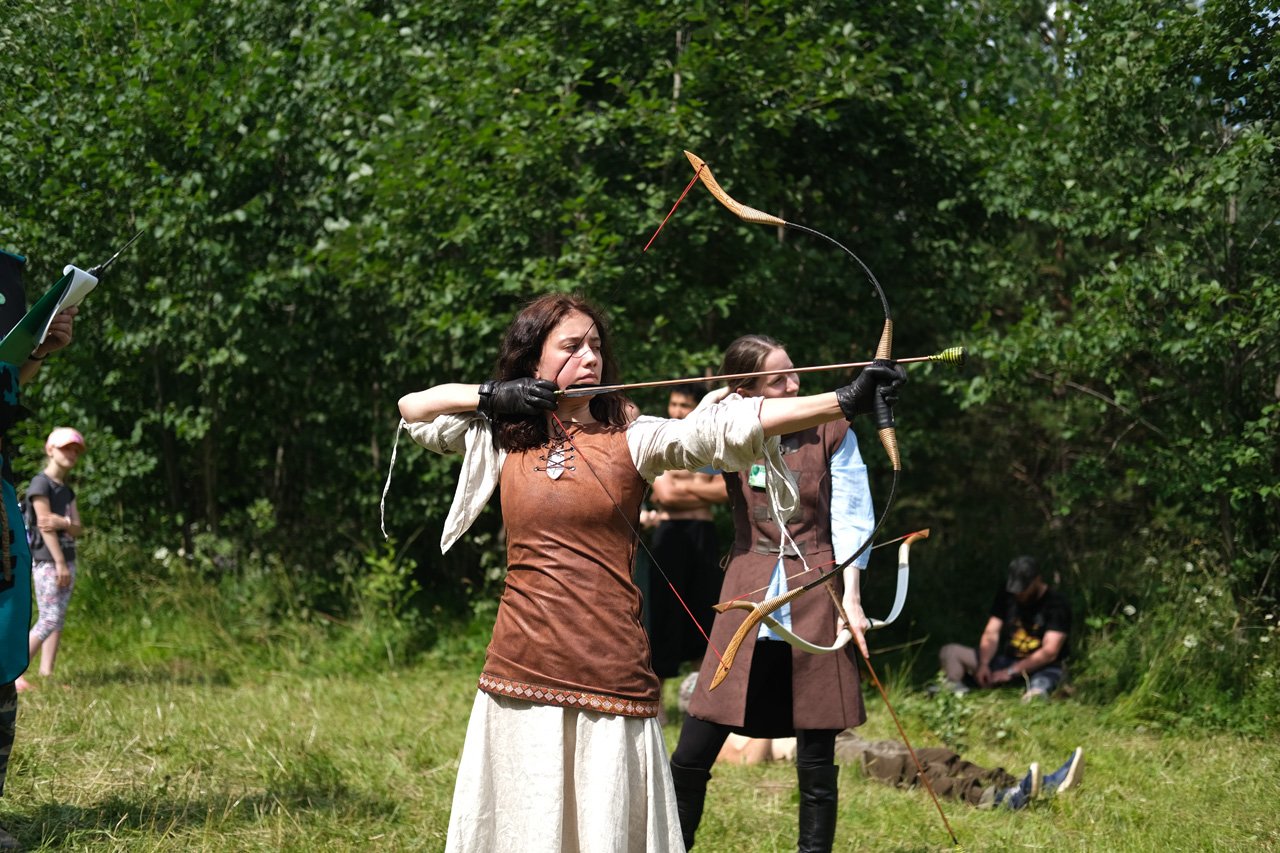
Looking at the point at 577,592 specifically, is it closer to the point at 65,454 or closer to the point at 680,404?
the point at 680,404

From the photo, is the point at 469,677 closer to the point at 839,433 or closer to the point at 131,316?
the point at 131,316

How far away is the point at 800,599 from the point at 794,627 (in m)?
0.10

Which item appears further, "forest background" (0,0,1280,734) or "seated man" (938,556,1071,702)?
"seated man" (938,556,1071,702)

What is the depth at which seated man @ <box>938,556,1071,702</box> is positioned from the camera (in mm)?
6848

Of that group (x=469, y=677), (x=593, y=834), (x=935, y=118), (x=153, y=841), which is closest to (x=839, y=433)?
(x=593, y=834)

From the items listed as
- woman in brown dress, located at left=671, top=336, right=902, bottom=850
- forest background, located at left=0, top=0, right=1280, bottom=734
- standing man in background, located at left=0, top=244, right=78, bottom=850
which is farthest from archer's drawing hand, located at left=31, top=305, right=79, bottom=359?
forest background, located at left=0, top=0, right=1280, bottom=734

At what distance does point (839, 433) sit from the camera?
3781 mm

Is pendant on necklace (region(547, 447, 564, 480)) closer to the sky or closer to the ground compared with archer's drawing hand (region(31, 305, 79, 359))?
closer to the ground

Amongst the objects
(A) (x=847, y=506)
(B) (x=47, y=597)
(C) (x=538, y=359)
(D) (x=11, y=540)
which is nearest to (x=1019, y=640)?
(A) (x=847, y=506)

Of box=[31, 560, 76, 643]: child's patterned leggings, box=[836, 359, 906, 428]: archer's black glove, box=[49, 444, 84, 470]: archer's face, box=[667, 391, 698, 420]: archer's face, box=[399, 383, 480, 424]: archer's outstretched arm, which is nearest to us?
box=[836, 359, 906, 428]: archer's black glove

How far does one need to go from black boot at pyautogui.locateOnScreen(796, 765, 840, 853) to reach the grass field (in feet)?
1.92

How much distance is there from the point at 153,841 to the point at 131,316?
4919 mm

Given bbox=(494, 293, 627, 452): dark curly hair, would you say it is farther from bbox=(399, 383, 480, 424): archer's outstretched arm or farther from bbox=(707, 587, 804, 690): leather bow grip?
bbox=(707, 587, 804, 690): leather bow grip

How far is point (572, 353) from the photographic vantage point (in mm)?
2949
